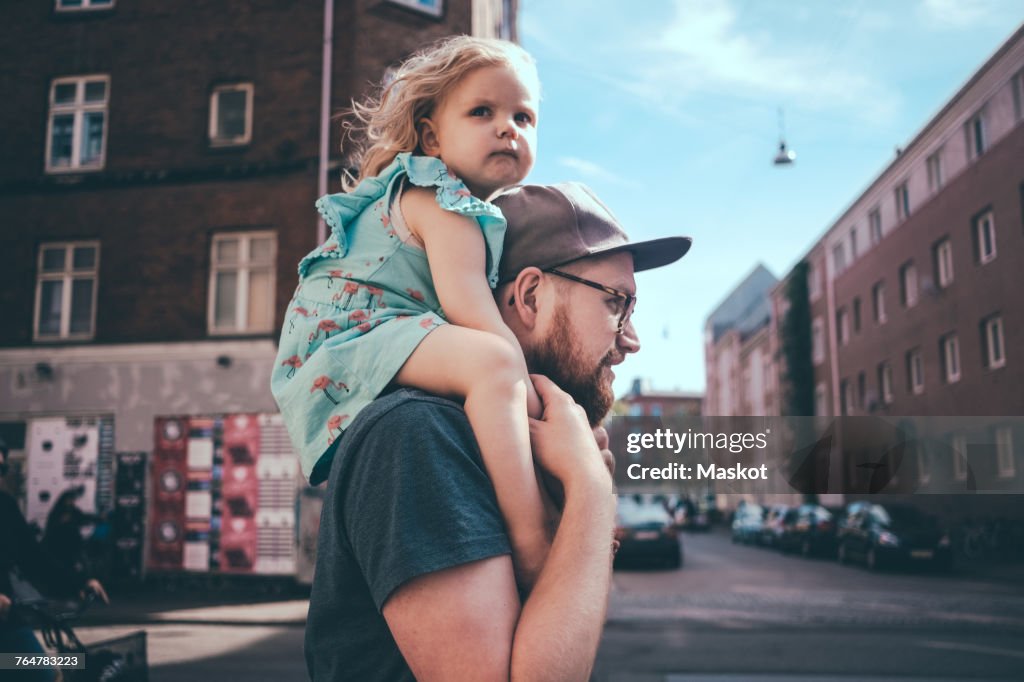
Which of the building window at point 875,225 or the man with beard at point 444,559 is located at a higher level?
the building window at point 875,225

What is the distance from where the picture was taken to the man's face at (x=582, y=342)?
5.62 ft

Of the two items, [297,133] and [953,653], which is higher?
[297,133]

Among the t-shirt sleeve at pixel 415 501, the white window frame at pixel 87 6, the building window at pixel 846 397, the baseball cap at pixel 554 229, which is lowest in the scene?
the t-shirt sleeve at pixel 415 501

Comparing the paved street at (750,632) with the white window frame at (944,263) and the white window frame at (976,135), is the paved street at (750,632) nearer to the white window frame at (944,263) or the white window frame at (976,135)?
the white window frame at (944,263)

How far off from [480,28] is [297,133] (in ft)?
18.1

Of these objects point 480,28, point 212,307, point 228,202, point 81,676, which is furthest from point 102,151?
point 81,676

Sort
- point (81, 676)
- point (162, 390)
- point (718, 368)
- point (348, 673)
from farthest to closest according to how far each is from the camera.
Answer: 1. point (718, 368)
2. point (162, 390)
3. point (81, 676)
4. point (348, 673)

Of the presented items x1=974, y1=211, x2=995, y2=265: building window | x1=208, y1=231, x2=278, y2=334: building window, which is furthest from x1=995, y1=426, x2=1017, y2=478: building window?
x1=208, y1=231, x2=278, y2=334: building window

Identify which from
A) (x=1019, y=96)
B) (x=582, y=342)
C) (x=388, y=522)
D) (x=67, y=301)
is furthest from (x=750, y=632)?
(x=1019, y=96)

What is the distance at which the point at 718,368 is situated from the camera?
76.2 meters

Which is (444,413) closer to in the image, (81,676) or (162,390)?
(81,676)

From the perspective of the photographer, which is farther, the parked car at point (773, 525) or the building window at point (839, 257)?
the building window at point (839, 257)

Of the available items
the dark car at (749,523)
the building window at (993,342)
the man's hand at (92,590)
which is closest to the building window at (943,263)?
the building window at (993,342)

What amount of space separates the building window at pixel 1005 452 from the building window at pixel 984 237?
5.05 metres
